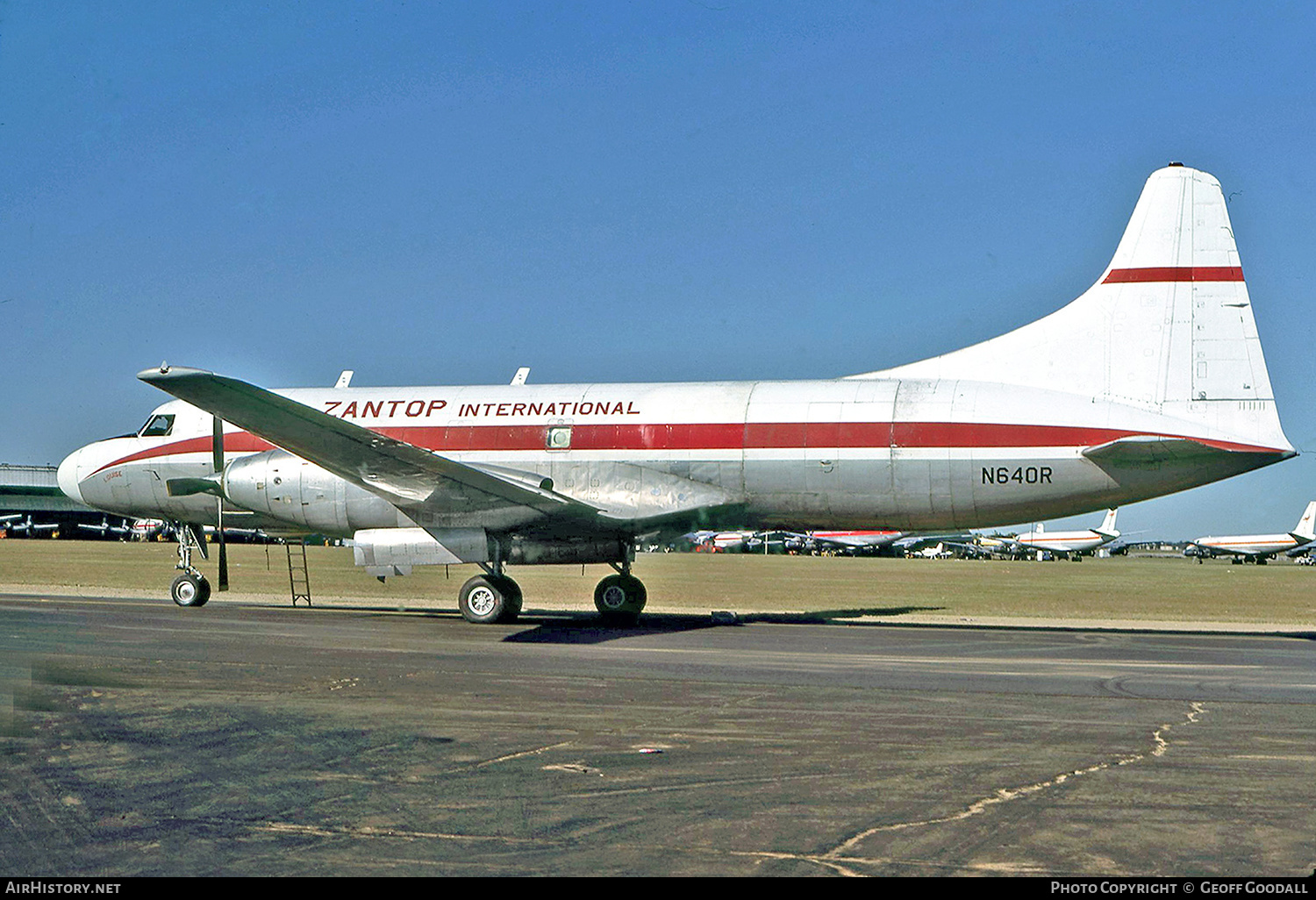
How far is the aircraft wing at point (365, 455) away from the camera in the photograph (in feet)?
63.4

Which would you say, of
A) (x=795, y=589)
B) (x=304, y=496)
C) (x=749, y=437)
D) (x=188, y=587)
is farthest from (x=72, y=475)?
(x=795, y=589)

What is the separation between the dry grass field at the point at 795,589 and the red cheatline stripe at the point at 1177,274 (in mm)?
9584

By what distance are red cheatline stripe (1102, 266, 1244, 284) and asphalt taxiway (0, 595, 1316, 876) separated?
24.8 ft

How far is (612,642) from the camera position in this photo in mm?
20562

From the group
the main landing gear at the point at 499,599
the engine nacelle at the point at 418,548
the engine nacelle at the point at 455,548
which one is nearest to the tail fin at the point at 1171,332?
the main landing gear at the point at 499,599

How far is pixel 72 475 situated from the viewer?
29.7m

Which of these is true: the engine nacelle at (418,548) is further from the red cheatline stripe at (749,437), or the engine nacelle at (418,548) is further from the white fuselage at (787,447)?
the red cheatline stripe at (749,437)

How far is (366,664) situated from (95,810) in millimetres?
8702

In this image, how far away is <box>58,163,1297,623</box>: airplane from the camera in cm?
2198

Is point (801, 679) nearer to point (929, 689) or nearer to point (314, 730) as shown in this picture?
point (929, 689)

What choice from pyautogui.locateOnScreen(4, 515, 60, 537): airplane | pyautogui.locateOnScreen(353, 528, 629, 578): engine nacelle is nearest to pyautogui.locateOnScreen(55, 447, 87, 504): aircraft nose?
pyautogui.locateOnScreen(353, 528, 629, 578): engine nacelle

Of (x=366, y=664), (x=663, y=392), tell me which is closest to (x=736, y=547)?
(x=663, y=392)

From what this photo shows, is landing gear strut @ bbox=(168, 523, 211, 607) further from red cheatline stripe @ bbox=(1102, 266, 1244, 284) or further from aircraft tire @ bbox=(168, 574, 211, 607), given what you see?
red cheatline stripe @ bbox=(1102, 266, 1244, 284)

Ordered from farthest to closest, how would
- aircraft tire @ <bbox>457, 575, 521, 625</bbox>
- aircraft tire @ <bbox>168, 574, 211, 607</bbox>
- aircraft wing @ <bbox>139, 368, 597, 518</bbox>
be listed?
aircraft tire @ <bbox>168, 574, 211, 607</bbox>
aircraft tire @ <bbox>457, 575, 521, 625</bbox>
aircraft wing @ <bbox>139, 368, 597, 518</bbox>
